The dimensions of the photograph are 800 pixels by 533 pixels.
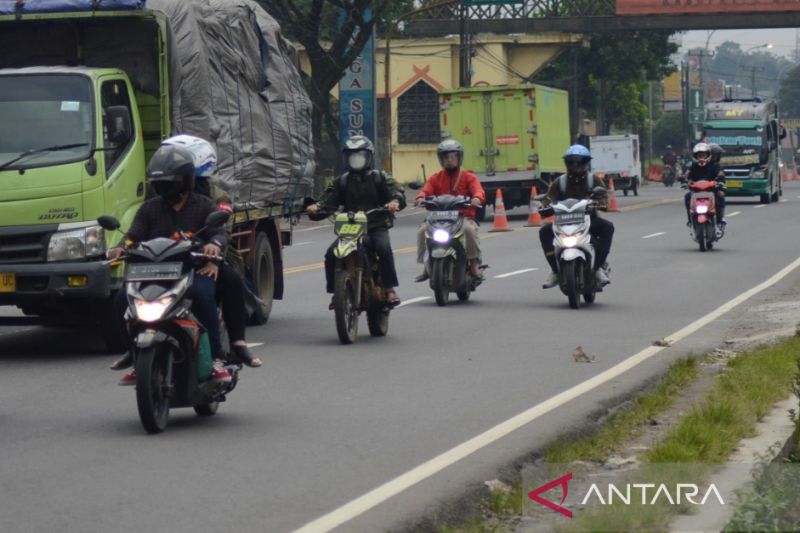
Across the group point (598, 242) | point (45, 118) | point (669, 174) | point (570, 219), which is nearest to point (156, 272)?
point (45, 118)

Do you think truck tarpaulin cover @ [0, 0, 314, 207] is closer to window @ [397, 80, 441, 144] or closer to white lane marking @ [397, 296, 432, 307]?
white lane marking @ [397, 296, 432, 307]

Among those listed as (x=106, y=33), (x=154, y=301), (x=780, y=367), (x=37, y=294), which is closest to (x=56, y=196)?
(x=37, y=294)

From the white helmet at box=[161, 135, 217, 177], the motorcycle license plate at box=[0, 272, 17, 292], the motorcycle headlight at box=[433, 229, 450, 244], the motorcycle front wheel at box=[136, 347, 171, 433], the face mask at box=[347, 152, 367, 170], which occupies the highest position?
the white helmet at box=[161, 135, 217, 177]

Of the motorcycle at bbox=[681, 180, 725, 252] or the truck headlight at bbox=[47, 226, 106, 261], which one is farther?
the motorcycle at bbox=[681, 180, 725, 252]

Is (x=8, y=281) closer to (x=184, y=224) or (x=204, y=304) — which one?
(x=184, y=224)

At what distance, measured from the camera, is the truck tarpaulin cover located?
1378cm

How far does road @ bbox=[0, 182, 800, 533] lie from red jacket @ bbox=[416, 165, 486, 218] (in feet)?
3.91

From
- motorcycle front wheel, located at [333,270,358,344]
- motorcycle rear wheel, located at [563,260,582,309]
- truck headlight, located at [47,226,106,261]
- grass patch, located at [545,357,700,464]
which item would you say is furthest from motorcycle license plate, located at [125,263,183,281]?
motorcycle rear wheel, located at [563,260,582,309]

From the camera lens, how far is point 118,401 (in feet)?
34.8

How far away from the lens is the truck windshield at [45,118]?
1278 cm

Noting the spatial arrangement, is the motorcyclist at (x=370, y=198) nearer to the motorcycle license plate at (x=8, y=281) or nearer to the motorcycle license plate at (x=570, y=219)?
the motorcycle license plate at (x=8, y=281)

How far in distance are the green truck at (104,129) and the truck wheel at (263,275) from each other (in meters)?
0.02

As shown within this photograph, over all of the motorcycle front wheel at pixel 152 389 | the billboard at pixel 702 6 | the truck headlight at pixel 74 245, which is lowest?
the motorcycle front wheel at pixel 152 389

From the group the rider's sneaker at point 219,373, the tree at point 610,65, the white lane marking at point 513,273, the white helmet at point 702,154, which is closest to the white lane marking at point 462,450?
the rider's sneaker at point 219,373
